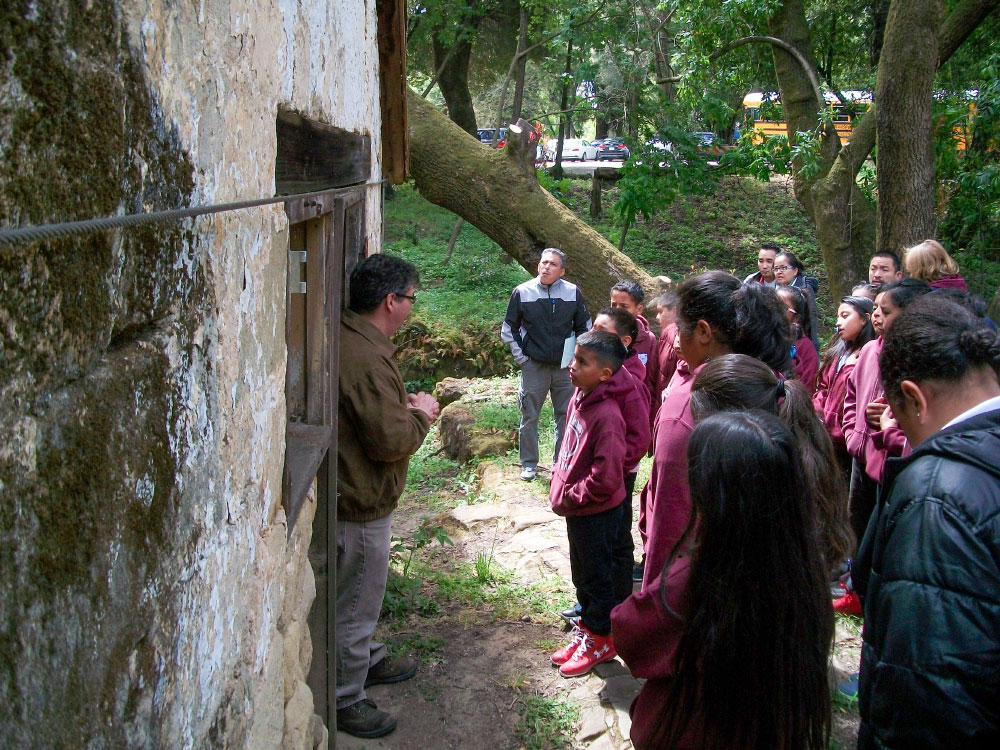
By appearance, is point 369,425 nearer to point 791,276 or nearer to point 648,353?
point 648,353

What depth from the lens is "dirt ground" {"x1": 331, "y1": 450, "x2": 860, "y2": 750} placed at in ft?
11.8

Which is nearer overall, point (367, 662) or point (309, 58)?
point (309, 58)

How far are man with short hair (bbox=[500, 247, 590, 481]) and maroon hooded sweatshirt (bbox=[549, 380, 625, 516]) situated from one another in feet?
8.05

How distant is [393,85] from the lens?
5.07m

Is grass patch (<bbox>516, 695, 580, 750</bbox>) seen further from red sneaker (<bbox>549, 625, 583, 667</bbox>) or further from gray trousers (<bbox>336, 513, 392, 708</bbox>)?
gray trousers (<bbox>336, 513, 392, 708</bbox>)

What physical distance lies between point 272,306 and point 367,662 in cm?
225

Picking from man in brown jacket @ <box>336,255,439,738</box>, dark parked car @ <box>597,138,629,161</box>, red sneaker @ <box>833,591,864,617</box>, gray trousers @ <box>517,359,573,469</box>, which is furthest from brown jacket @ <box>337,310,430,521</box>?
dark parked car @ <box>597,138,629,161</box>

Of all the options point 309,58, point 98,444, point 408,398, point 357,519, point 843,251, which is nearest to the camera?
point 98,444

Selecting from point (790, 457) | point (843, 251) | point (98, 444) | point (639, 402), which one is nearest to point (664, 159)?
point (843, 251)

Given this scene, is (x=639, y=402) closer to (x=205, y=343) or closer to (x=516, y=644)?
(x=516, y=644)

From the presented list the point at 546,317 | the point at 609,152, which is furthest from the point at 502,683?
the point at 609,152

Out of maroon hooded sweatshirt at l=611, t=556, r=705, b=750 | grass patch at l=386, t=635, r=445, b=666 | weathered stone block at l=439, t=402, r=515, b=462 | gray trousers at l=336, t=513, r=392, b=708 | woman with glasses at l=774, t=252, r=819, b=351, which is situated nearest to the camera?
maroon hooded sweatshirt at l=611, t=556, r=705, b=750

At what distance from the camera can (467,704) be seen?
3.91 metres

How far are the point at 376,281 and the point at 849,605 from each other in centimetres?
298
